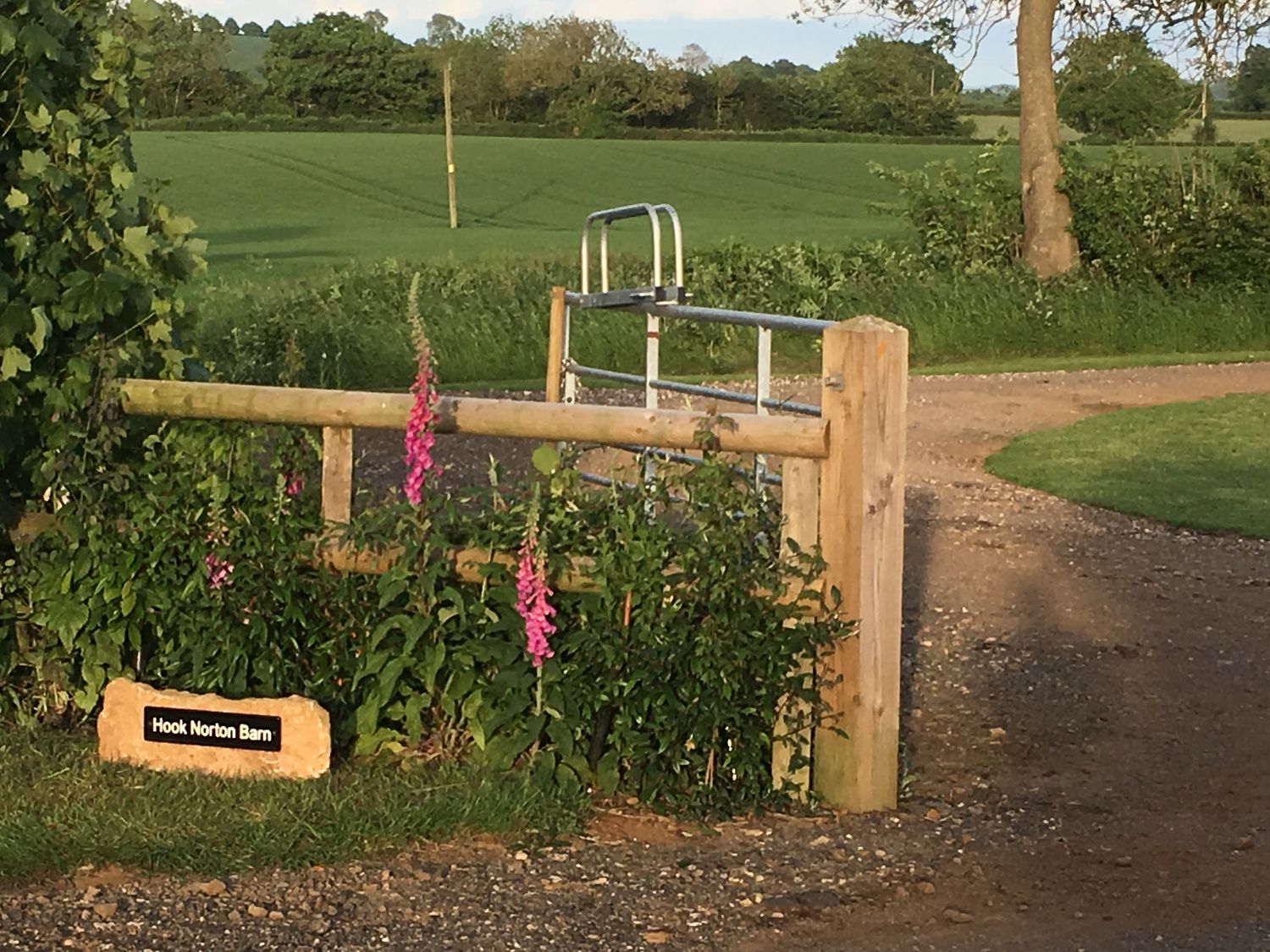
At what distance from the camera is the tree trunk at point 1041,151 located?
23969mm

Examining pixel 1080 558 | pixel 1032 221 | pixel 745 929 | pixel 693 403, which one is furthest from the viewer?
pixel 1032 221

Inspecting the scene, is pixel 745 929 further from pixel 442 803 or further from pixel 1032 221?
pixel 1032 221

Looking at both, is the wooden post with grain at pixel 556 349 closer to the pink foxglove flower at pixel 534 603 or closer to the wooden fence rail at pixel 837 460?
the wooden fence rail at pixel 837 460

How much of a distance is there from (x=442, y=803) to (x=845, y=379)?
5.22 ft

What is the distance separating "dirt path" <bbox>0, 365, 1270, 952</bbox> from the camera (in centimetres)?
448

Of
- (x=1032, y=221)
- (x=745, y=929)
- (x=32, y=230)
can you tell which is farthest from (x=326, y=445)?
(x=1032, y=221)

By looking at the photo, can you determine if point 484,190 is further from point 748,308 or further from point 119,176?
point 119,176

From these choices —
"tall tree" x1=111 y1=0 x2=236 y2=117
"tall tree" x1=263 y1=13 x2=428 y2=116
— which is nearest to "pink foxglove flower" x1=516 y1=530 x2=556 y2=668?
"tall tree" x1=111 y1=0 x2=236 y2=117

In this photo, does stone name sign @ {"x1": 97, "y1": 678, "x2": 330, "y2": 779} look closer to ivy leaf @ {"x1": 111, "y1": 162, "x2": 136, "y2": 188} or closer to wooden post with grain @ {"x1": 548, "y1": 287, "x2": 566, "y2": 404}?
ivy leaf @ {"x1": 111, "y1": 162, "x2": 136, "y2": 188}

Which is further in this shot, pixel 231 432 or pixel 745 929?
pixel 231 432

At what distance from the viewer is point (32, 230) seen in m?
5.70

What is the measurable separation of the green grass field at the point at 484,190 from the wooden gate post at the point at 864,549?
32458 millimetres

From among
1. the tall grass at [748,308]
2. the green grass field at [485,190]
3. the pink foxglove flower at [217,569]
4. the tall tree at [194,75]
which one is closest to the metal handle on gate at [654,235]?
the pink foxglove flower at [217,569]

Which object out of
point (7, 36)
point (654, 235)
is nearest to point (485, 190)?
point (654, 235)
